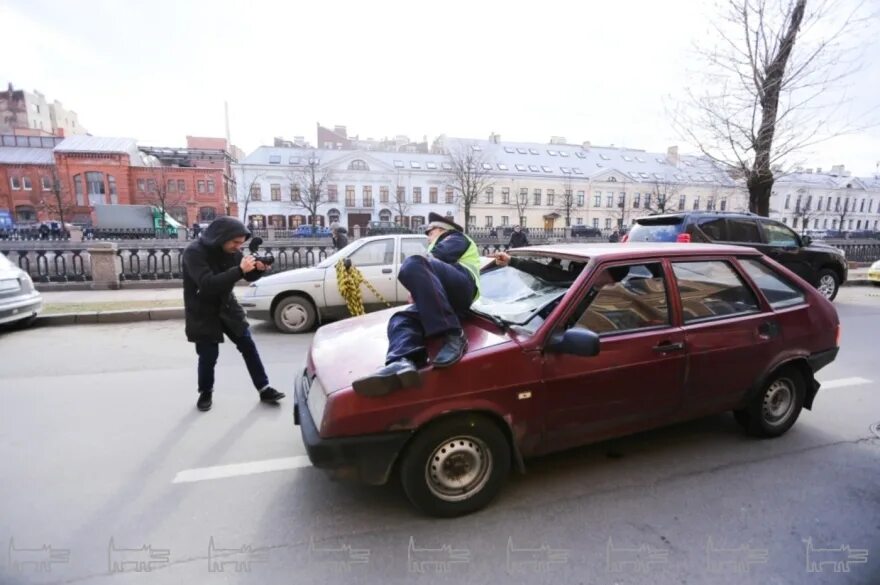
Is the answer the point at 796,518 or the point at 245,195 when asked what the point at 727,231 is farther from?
the point at 245,195

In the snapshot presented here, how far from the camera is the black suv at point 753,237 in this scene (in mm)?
8555

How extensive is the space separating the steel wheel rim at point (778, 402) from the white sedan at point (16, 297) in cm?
999

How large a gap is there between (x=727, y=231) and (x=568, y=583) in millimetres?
9093

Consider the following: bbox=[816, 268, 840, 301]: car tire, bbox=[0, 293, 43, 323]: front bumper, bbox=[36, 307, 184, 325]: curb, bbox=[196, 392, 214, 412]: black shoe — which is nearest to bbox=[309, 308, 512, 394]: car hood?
bbox=[196, 392, 214, 412]: black shoe

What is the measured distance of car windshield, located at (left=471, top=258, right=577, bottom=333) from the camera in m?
2.91

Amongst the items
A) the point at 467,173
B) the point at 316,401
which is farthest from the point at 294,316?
the point at 467,173

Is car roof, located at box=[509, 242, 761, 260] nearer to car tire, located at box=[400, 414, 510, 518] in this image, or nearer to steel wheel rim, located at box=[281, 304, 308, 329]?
car tire, located at box=[400, 414, 510, 518]

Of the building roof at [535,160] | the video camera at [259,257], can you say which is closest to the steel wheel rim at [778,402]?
the video camera at [259,257]

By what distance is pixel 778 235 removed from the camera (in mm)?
9531

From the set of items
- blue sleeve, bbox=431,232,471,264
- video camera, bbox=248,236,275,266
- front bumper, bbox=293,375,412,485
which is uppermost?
blue sleeve, bbox=431,232,471,264

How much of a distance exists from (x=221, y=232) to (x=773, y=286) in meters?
4.84

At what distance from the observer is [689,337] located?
9.97 ft

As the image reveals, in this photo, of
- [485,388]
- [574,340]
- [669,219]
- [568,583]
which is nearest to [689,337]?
[574,340]

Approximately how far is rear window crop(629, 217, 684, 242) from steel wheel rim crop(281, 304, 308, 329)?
681 centimetres
